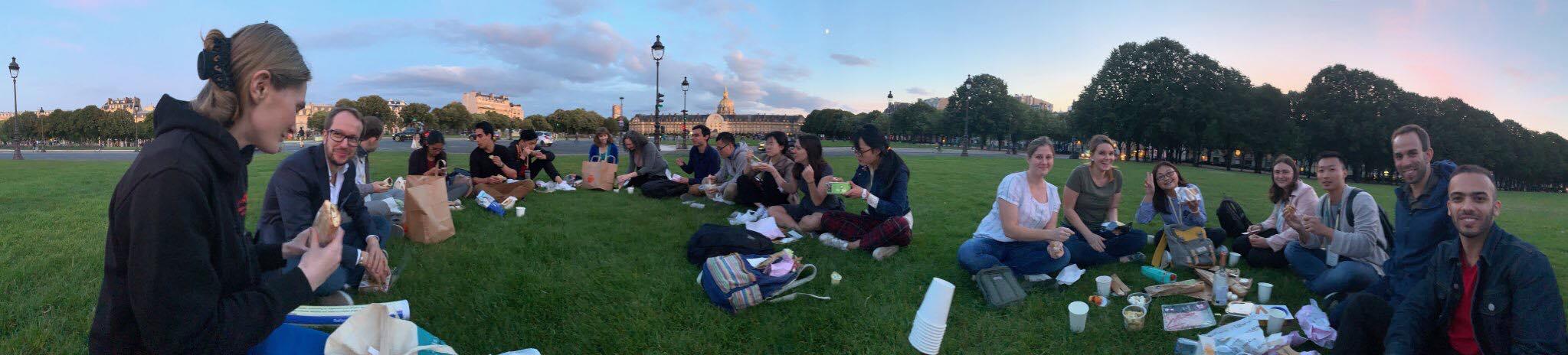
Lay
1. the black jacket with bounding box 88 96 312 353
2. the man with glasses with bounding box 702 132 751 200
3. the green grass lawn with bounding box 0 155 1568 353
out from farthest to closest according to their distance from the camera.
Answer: the man with glasses with bounding box 702 132 751 200 → the green grass lawn with bounding box 0 155 1568 353 → the black jacket with bounding box 88 96 312 353

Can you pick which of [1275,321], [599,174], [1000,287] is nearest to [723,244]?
[1000,287]

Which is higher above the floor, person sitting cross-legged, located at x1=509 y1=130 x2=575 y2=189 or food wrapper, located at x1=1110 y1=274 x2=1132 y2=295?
person sitting cross-legged, located at x1=509 y1=130 x2=575 y2=189

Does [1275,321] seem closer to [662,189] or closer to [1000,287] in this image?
[1000,287]

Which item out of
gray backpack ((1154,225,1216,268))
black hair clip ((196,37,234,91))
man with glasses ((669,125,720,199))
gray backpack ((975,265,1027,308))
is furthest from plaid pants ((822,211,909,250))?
black hair clip ((196,37,234,91))

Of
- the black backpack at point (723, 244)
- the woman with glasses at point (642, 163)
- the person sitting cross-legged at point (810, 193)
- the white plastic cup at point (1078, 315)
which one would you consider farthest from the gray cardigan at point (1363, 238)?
the woman with glasses at point (642, 163)

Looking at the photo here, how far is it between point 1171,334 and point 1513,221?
1606 cm

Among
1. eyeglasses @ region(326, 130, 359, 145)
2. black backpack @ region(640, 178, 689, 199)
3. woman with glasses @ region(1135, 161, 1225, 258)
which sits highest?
eyeglasses @ region(326, 130, 359, 145)

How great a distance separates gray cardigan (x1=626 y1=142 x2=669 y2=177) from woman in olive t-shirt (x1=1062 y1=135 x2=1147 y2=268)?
7.64 metres

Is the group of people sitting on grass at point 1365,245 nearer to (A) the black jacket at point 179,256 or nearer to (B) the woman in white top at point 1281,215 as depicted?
(B) the woman in white top at point 1281,215

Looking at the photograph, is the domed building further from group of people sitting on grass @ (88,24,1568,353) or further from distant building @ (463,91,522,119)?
group of people sitting on grass @ (88,24,1568,353)

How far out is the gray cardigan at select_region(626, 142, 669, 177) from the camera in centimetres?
1208

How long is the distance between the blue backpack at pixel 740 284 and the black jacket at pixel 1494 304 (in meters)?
3.52

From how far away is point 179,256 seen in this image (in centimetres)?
161

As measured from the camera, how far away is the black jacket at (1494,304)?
2920mm
